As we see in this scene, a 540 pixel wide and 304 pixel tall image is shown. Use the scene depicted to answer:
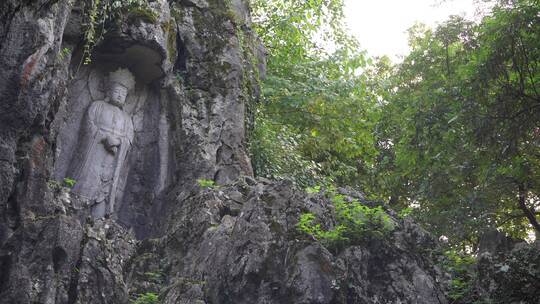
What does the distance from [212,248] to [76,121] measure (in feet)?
Answer: 11.9

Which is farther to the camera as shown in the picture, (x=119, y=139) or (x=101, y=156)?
(x=119, y=139)

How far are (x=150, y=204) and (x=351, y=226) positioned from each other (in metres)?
3.75

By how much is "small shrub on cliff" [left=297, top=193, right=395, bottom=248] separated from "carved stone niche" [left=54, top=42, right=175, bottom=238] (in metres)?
3.32

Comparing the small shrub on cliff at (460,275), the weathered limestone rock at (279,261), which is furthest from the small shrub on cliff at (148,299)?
the small shrub on cliff at (460,275)

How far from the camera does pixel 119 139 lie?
10859 mm

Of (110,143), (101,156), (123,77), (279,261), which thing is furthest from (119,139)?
(279,261)

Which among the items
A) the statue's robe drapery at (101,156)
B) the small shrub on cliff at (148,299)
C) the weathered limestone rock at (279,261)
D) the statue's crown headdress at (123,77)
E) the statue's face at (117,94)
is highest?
the statue's crown headdress at (123,77)

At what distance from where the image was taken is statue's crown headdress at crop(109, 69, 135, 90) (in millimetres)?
11289

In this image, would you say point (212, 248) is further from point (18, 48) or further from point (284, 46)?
point (284, 46)

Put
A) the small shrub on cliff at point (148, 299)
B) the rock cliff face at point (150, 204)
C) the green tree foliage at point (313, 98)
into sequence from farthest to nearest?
the green tree foliage at point (313, 98), the small shrub on cliff at point (148, 299), the rock cliff face at point (150, 204)

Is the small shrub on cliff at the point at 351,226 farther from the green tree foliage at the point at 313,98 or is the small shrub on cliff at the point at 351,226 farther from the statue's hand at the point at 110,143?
the green tree foliage at the point at 313,98

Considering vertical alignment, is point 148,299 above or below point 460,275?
below

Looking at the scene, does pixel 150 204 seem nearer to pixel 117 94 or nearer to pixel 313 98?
pixel 117 94

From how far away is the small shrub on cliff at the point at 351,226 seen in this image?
27.7 ft
